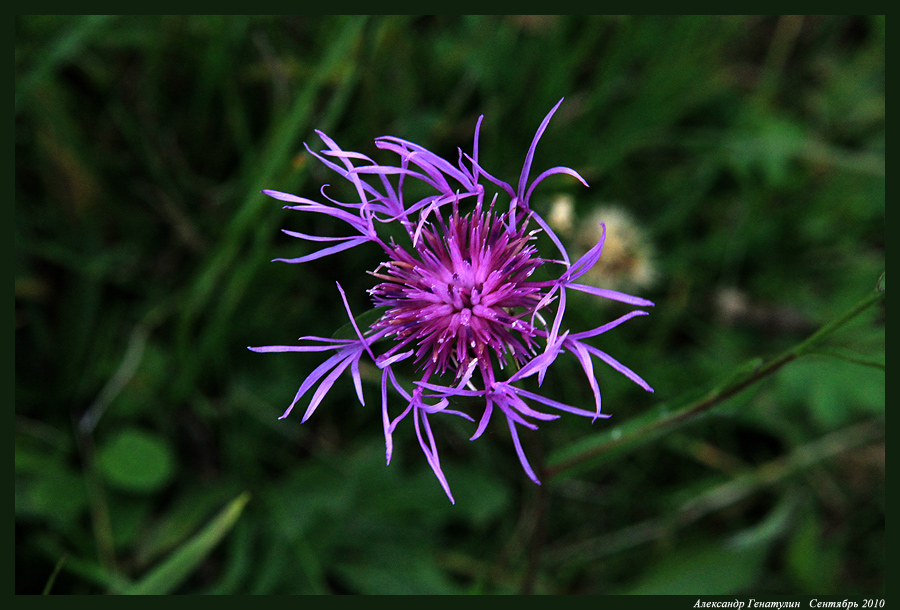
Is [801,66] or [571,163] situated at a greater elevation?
[801,66]

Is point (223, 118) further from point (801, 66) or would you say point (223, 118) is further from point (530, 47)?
point (801, 66)

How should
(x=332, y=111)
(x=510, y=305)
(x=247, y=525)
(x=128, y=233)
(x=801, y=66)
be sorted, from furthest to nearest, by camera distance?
(x=801, y=66) → (x=128, y=233) → (x=247, y=525) → (x=332, y=111) → (x=510, y=305)

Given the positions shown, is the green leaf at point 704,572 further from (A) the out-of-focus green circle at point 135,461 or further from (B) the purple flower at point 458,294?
(A) the out-of-focus green circle at point 135,461

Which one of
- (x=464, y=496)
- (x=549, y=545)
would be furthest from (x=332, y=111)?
(x=549, y=545)

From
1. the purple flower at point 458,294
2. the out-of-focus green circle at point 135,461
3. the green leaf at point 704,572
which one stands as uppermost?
the green leaf at point 704,572

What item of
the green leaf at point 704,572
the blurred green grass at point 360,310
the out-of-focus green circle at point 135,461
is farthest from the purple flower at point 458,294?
the green leaf at point 704,572

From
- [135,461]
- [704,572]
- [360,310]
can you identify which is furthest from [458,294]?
[704,572]
